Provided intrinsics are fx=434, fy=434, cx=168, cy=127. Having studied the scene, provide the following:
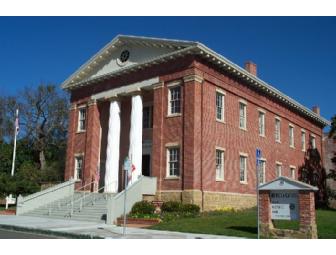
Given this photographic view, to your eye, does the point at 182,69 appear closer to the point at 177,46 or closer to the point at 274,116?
the point at 177,46

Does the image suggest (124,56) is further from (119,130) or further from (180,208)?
(180,208)

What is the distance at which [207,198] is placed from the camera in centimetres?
2464

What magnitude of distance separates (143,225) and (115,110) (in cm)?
1182

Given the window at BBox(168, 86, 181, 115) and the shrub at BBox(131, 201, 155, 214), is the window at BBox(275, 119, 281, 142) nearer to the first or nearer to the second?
the window at BBox(168, 86, 181, 115)

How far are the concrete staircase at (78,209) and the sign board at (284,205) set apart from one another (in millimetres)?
9907

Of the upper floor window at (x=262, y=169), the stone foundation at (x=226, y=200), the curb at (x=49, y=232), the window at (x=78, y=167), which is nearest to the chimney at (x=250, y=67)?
the upper floor window at (x=262, y=169)

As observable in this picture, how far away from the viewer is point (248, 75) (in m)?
29.6

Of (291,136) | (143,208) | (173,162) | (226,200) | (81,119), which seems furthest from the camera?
(291,136)

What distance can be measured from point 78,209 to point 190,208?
6833 millimetres

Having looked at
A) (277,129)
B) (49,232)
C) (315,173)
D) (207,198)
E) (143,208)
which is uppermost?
(277,129)

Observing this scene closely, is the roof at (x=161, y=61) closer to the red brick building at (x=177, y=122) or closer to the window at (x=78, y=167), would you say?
the red brick building at (x=177, y=122)

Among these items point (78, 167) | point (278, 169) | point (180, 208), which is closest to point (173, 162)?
point (180, 208)

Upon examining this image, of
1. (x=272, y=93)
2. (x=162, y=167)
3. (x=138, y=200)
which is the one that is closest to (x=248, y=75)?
(x=272, y=93)

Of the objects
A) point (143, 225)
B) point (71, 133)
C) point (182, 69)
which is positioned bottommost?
point (143, 225)
